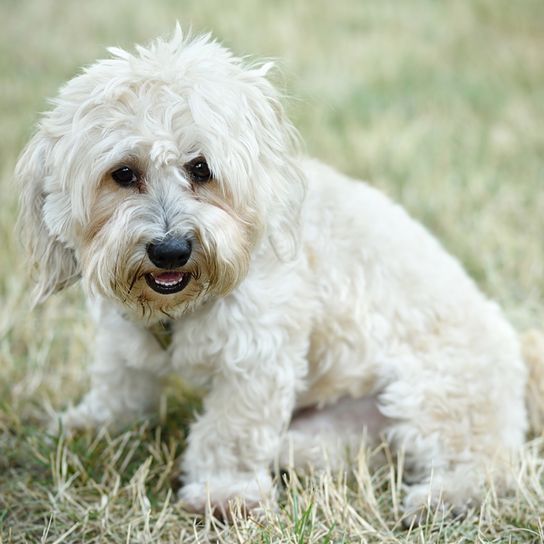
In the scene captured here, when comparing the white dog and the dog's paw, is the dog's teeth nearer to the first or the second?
the white dog

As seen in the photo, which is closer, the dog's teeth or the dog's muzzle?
the dog's muzzle

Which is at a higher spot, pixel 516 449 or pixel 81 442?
pixel 516 449

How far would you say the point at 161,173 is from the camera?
2.92 metres

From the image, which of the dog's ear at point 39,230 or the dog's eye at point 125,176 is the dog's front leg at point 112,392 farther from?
the dog's eye at point 125,176

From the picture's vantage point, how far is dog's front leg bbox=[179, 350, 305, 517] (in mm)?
3422

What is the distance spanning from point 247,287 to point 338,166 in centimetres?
333

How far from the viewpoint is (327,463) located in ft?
11.6

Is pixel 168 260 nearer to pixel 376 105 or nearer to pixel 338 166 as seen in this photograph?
pixel 338 166

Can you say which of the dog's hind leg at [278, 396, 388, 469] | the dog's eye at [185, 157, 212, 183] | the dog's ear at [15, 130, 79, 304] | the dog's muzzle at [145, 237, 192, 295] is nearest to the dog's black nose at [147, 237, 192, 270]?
the dog's muzzle at [145, 237, 192, 295]

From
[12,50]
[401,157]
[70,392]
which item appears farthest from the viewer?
[12,50]

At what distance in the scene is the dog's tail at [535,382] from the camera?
399 cm

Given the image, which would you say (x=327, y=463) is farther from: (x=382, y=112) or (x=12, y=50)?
(x=12, y=50)

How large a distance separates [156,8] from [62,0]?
1.20 metres

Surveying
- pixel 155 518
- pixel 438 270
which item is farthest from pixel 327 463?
pixel 438 270
